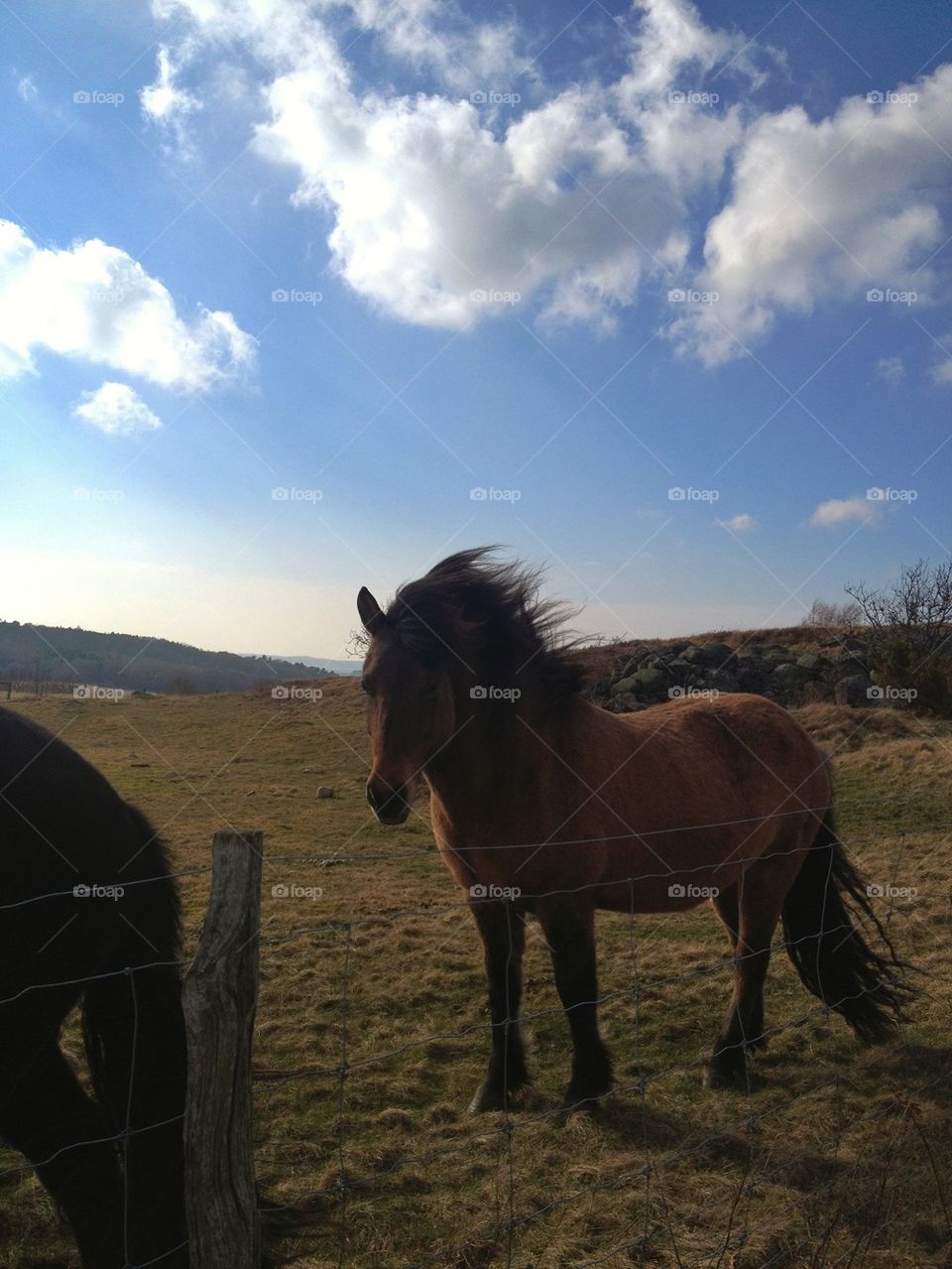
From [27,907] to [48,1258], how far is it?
1.48m

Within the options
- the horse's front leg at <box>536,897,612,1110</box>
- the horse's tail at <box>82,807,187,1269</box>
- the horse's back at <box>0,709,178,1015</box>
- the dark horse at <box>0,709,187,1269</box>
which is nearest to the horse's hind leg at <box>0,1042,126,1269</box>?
the dark horse at <box>0,709,187,1269</box>

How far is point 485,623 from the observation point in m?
4.07

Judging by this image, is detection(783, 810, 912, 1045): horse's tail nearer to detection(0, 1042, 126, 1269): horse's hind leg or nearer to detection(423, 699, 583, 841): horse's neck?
detection(423, 699, 583, 841): horse's neck

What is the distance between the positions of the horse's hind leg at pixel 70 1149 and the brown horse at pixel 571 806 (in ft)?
4.89

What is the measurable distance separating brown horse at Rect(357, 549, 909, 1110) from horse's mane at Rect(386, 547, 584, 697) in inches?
0.4

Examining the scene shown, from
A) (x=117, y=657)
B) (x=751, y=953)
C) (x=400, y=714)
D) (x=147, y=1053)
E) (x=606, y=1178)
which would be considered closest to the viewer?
(x=147, y=1053)

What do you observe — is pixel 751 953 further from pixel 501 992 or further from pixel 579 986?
pixel 501 992

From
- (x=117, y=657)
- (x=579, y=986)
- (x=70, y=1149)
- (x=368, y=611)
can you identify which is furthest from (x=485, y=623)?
(x=117, y=657)

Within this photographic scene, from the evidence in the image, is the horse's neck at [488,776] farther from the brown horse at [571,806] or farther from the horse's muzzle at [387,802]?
the horse's muzzle at [387,802]

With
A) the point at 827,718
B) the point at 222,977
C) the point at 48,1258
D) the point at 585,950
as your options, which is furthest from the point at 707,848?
the point at 827,718

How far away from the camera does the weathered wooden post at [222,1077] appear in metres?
1.85

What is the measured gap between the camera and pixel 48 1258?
280 cm

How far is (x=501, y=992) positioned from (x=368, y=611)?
218 centimetres

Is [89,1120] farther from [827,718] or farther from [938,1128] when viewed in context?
[827,718]
